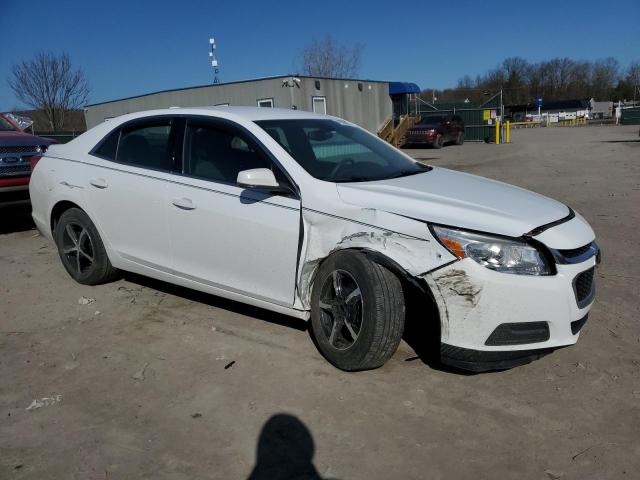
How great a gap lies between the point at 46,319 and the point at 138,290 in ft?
2.75

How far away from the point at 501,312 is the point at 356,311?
2.74 ft

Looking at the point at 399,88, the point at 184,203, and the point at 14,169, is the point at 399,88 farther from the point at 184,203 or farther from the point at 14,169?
the point at 184,203

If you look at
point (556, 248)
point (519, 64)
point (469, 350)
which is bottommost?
point (469, 350)

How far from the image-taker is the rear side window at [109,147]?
4637mm

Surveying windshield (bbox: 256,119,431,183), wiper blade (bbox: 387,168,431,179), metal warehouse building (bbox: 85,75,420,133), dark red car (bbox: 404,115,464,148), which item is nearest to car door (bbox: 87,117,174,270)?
windshield (bbox: 256,119,431,183)

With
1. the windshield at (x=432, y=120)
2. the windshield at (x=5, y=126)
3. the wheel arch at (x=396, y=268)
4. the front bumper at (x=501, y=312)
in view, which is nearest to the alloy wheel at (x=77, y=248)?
the wheel arch at (x=396, y=268)

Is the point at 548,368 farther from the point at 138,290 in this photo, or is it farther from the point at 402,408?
the point at 138,290

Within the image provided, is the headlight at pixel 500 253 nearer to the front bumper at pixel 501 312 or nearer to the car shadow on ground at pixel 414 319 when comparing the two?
the front bumper at pixel 501 312

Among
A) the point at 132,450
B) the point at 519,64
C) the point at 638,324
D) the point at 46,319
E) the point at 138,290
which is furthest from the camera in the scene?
the point at 519,64

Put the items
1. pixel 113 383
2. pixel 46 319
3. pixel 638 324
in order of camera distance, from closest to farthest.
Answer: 1. pixel 113 383
2. pixel 638 324
3. pixel 46 319

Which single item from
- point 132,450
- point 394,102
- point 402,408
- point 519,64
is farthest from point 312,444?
point 519,64

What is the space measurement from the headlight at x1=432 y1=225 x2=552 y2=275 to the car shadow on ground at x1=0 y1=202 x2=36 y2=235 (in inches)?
271

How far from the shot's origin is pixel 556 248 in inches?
117

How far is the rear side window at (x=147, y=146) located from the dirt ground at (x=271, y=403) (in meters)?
1.22
